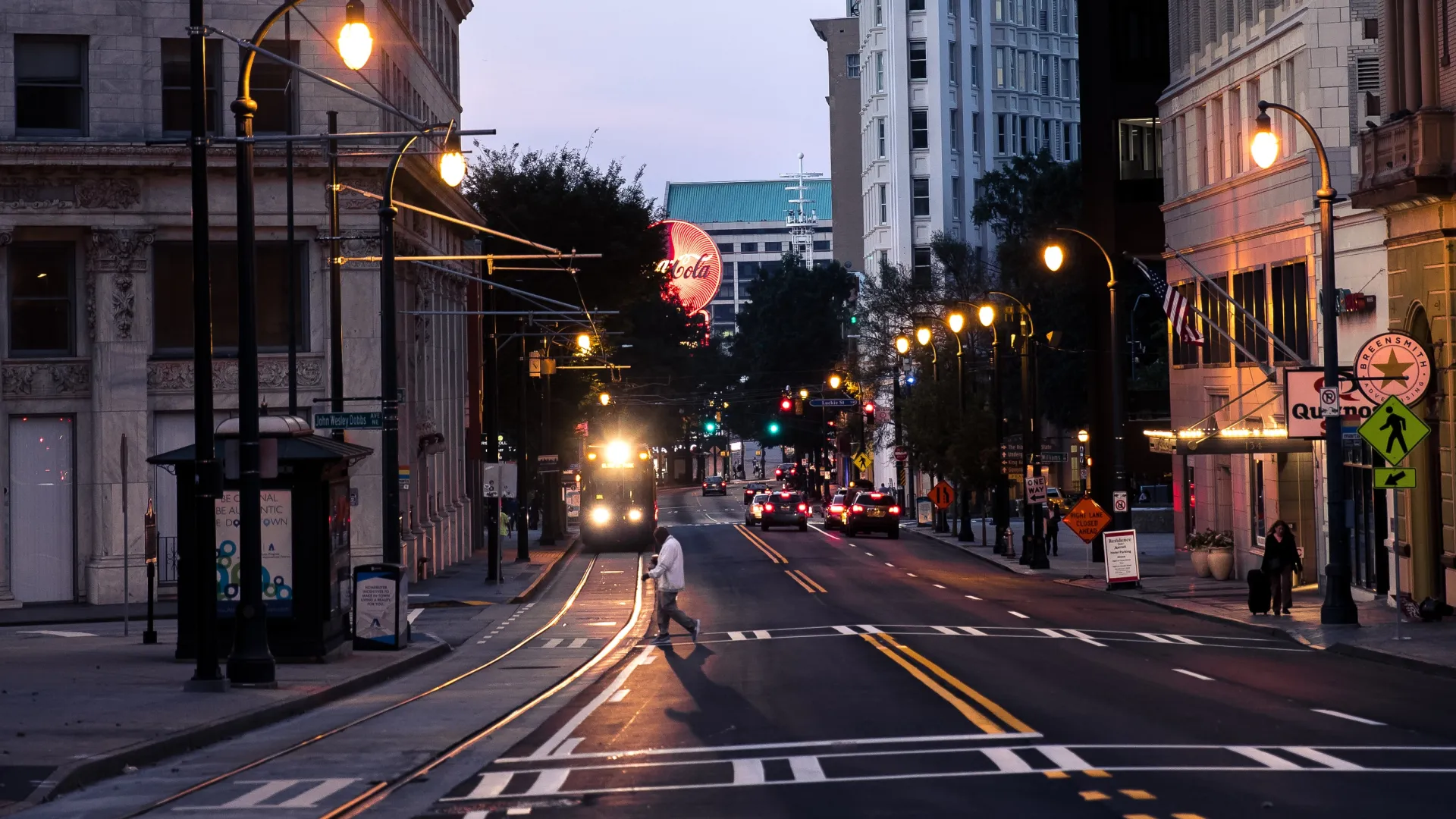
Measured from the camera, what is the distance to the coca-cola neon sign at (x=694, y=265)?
107 meters

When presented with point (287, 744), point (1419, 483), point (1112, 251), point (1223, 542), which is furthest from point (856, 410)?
point (287, 744)

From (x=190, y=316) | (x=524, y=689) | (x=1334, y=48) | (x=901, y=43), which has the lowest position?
(x=524, y=689)

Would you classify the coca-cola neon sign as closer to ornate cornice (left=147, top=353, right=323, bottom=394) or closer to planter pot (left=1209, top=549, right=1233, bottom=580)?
planter pot (left=1209, top=549, right=1233, bottom=580)

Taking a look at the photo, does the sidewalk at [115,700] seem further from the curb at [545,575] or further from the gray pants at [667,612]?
the curb at [545,575]

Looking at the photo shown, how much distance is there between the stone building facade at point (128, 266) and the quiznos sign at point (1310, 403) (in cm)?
1999

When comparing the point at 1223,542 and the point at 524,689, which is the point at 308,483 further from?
the point at 1223,542

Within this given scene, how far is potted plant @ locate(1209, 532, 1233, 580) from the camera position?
145ft

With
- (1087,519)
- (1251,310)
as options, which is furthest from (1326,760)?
(1251,310)

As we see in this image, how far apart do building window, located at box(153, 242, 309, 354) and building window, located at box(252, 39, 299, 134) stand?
8.58 feet

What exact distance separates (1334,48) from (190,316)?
25.0m

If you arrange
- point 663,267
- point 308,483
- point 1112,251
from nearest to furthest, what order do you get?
1. point 308,483
2. point 1112,251
3. point 663,267

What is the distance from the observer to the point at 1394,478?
27.1m

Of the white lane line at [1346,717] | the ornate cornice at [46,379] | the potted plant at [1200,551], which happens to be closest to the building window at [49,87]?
the ornate cornice at [46,379]

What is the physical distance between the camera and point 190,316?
41.5m
